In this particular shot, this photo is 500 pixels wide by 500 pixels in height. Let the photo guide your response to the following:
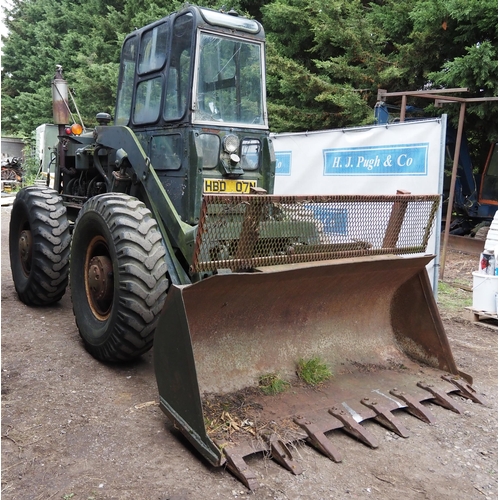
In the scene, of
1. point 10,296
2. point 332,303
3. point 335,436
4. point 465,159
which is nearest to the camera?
point 335,436

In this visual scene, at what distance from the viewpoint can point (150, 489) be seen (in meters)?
2.62

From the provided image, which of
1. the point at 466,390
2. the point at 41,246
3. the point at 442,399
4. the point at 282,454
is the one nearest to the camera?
the point at 282,454

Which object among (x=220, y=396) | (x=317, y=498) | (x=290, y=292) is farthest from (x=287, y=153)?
(x=317, y=498)

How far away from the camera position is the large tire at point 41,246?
511 centimetres

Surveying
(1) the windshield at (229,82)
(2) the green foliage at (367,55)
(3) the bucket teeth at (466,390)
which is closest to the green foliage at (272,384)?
(3) the bucket teeth at (466,390)

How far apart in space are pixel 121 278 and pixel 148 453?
124cm

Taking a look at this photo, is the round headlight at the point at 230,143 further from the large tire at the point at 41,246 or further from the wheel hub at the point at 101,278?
the large tire at the point at 41,246

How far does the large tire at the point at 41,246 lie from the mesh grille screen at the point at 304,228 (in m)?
2.52

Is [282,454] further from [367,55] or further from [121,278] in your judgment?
[367,55]

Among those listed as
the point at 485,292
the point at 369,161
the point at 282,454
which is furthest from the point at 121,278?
the point at 369,161

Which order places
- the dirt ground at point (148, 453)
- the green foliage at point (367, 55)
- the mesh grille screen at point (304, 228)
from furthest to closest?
the green foliage at point (367, 55), the mesh grille screen at point (304, 228), the dirt ground at point (148, 453)

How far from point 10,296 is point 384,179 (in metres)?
4.61

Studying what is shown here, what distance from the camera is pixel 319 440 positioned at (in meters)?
3.03

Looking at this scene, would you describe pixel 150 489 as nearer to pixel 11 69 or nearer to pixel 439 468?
pixel 439 468
